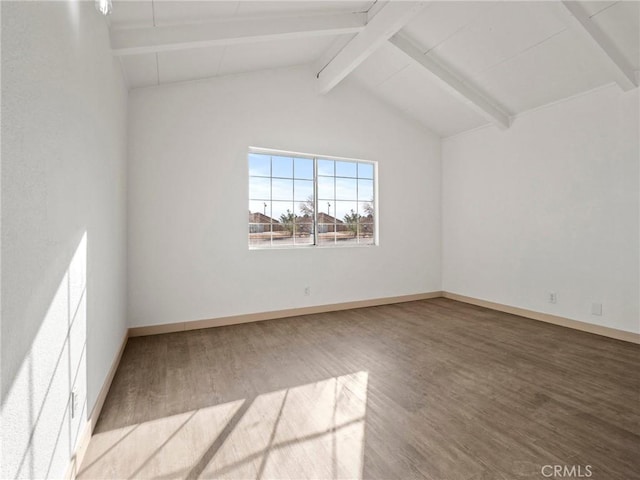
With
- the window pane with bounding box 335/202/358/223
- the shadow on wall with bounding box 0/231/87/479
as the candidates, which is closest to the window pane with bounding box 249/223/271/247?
the window pane with bounding box 335/202/358/223

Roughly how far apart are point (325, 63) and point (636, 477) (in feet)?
14.7

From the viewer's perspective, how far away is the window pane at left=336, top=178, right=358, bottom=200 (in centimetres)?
482

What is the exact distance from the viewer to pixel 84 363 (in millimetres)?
1664

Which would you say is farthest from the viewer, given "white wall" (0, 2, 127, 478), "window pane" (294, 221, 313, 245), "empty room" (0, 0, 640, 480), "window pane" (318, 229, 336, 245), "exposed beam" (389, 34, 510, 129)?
"window pane" (318, 229, 336, 245)

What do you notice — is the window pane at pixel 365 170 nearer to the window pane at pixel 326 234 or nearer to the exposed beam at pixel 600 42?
the window pane at pixel 326 234

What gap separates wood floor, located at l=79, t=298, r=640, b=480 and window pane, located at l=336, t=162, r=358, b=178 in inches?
93.9

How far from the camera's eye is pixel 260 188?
14.0 feet

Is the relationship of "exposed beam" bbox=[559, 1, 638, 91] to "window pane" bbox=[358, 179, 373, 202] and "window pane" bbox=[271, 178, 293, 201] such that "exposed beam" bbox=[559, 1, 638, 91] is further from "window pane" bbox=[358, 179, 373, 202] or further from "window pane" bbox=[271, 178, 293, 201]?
"window pane" bbox=[271, 178, 293, 201]

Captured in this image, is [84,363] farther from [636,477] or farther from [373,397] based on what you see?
[636,477]

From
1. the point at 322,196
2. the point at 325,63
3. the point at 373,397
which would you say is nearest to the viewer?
the point at 373,397

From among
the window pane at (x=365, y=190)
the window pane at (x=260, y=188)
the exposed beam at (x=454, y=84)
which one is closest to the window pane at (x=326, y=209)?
the window pane at (x=365, y=190)

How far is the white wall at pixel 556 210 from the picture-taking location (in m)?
3.42

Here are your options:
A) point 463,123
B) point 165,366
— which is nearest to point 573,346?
point 463,123

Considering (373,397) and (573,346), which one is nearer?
(373,397)
